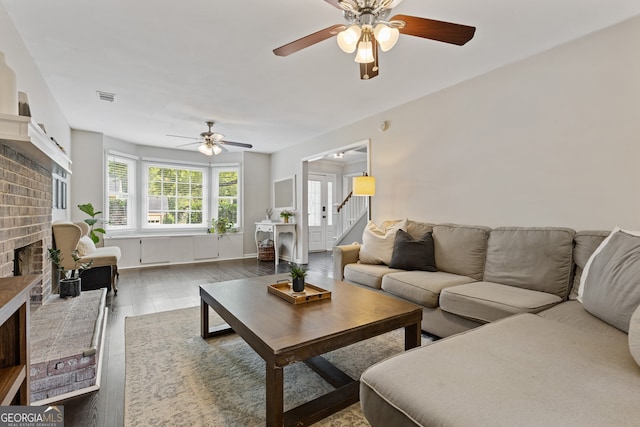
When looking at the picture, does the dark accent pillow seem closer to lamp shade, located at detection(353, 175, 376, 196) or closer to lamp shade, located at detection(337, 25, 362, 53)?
lamp shade, located at detection(353, 175, 376, 196)

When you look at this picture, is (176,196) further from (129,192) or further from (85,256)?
(85,256)

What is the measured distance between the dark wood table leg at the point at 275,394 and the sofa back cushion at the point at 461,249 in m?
2.10

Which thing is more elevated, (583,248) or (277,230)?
(583,248)

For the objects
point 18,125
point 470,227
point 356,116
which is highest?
point 356,116

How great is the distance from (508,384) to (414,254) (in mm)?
2007

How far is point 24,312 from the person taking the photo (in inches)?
48.0

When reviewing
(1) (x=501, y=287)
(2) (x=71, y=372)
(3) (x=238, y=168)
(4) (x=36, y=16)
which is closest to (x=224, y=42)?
(4) (x=36, y=16)

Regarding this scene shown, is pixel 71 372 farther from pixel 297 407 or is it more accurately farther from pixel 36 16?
pixel 36 16

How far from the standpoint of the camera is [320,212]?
25.6 ft

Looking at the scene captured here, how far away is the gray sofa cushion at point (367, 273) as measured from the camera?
2955 mm

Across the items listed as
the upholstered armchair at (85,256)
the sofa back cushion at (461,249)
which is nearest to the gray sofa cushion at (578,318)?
the sofa back cushion at (461,249)

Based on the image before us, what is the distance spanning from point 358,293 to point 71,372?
1.83 m

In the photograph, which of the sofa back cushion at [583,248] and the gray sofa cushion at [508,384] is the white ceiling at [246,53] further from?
the gray sofa cushion at [508,384]
